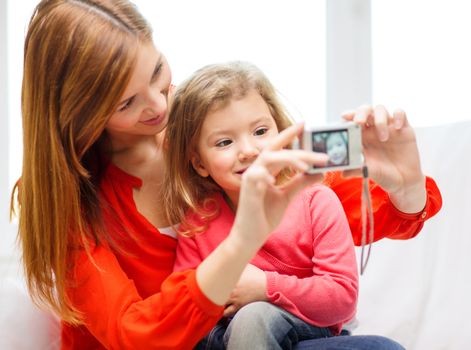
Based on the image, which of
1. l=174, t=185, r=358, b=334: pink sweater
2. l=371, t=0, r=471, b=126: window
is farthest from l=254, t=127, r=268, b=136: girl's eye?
l=371, t=0, r=471, b=126: window

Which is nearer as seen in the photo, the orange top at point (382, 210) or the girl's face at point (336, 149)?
the girl's face at point (336, 149)

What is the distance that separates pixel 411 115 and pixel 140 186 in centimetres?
104

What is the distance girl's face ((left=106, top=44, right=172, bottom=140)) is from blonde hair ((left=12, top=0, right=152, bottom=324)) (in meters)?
0.02

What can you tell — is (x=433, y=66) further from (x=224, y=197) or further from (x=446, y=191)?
(x=224, y=197)

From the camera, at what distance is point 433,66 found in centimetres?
218

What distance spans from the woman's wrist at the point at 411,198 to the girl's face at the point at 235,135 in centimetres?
27

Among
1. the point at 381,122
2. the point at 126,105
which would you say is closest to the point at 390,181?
the point at 381,122

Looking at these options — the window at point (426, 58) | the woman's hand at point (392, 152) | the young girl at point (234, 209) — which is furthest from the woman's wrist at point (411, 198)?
the window at point (426, 58)

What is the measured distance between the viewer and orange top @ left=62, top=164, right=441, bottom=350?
120 centimetres

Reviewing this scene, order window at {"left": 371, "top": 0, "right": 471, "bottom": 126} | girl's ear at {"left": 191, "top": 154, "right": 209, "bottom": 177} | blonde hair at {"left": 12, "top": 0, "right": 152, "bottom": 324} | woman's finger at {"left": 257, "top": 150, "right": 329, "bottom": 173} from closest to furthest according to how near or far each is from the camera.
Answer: woman's finger at {"left": 257, "top": 150, "right": 329, "bottom": 173}
blonde hair at {"left": 12, "top": 0, "right": 152, "bottom": 324}
girl's ear at {"left": 191, "top": 154, "right": 209, "bottom": 177}
window at {"left": 371, "top": 0, "right": 471, "bottom": 126}

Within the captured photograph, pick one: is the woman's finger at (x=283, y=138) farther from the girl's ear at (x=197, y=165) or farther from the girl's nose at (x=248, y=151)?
the girl's ear at (x=197, y=165)

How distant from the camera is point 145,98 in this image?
4.31 ft

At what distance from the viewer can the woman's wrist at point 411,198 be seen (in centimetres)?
136

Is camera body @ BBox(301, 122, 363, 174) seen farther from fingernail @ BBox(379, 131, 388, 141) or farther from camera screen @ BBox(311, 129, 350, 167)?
fingernail @ BBox(379, 131, 388, 141)
